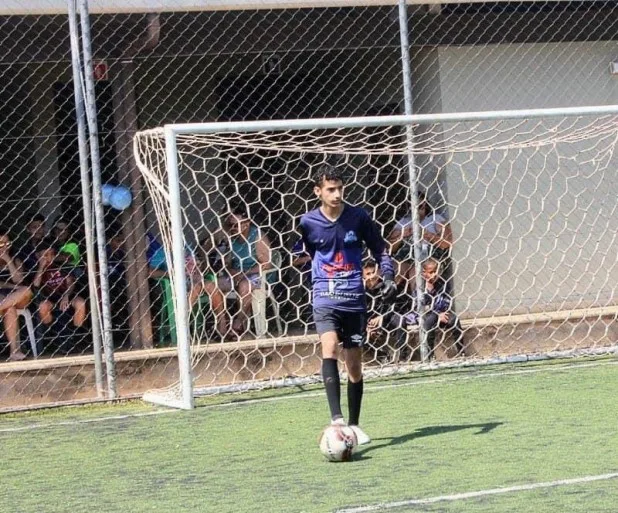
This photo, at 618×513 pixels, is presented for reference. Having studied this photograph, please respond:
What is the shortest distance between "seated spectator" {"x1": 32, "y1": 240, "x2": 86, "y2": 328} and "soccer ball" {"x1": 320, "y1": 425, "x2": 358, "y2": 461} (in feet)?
15.7

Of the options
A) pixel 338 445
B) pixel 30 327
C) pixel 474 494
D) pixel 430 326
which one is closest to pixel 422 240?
pixel 430 326

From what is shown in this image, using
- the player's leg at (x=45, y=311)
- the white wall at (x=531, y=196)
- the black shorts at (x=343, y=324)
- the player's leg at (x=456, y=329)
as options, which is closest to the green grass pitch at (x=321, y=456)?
the black shorts at (x=343, y=324)

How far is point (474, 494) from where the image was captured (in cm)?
638

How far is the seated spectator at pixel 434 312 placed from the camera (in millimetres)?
11922

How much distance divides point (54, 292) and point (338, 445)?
5.20 meters

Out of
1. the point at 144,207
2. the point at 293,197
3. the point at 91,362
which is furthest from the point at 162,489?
the point at 293,197

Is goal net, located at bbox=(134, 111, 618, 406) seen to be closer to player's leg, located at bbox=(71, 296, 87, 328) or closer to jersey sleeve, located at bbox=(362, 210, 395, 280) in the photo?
player's leg, located at bbox=(71, 296, 87, 328)

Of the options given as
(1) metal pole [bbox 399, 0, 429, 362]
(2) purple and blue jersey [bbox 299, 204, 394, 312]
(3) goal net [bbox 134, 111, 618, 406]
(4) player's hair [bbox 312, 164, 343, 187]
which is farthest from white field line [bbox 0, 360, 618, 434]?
(4) player's hair [bbox 312, 164, 343, 187]

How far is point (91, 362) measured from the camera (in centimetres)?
1124

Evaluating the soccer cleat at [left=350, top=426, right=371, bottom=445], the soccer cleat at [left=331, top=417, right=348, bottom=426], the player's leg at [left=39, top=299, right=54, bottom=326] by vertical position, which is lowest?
the soccer cleat at [left=350, top=426, right=371, bottom=445]

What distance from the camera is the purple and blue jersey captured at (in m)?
8.30

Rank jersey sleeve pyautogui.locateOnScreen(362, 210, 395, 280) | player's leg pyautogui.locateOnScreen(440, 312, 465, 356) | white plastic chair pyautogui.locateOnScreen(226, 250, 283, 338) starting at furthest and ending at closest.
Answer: player's leg pyautogui.locateOnScreen(440, 312, 465, 356)
white plastic chair pyautogui.locateOnScreen(226, 250, 283, 338)
jersey sleeve pyautogui.locateOnScreen(362, 210, 395, 280)

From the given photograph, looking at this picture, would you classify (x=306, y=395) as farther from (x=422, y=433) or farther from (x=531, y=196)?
(x=531, y=196)

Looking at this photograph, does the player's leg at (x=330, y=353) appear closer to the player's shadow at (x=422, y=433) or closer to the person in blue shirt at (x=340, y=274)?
the person in blue shirt at (x=340, y=274)
